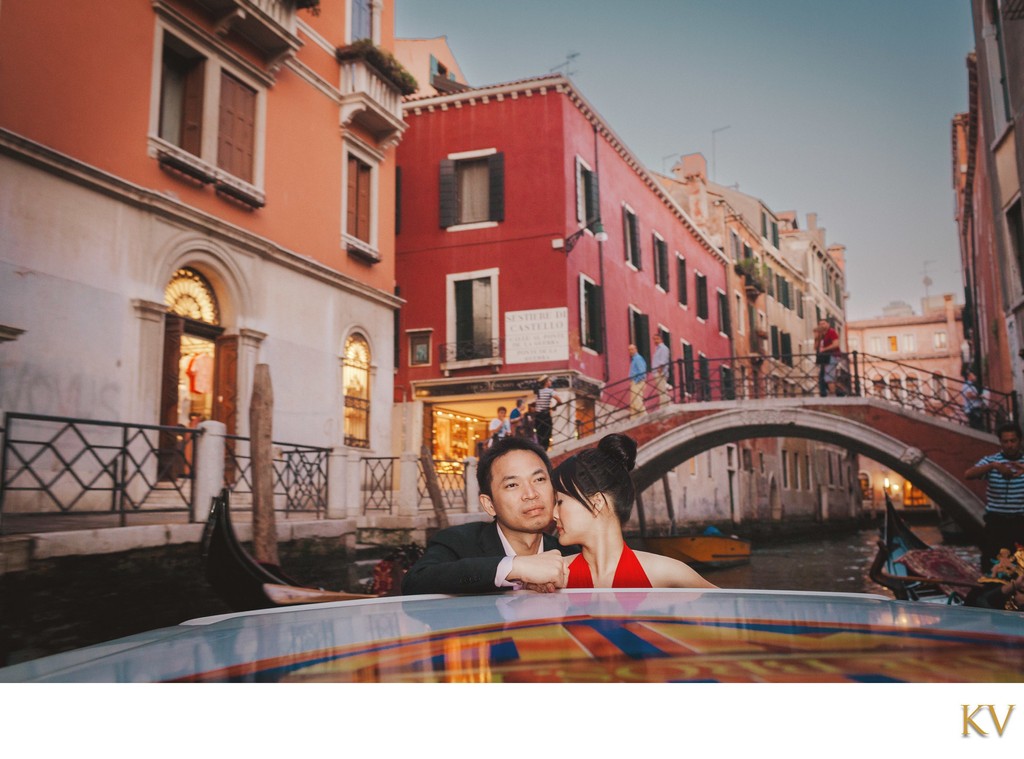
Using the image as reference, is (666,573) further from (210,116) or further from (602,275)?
(602,275)

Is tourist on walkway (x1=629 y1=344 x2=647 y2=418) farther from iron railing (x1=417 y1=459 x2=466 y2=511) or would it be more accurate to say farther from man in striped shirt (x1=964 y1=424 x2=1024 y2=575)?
man in striped shirt (x1=964 y1=424 x2=1024 y2=575)

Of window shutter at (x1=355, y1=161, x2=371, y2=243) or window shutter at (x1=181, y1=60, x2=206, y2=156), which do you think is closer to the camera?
window shutter at (x1=181, y1=60, x2=206, y2=156)

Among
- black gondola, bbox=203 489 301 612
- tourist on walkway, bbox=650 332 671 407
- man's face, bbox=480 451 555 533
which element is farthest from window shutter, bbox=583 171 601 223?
man's face, bbox=480 451 555 533

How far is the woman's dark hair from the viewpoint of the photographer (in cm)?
140

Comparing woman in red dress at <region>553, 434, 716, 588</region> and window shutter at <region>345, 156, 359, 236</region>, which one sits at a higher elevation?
window shutter at <region>345, 156, 359, 236</region>

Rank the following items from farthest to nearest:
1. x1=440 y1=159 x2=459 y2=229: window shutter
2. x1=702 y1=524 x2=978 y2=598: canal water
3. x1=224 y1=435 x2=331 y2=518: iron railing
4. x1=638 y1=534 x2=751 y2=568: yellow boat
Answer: x1=440 y1=159 x2=459 y2=229: window shutter
x1=638 y1=534 x2=751 y2=568: yellow boat
x1=702 y1=524 x2=978 y2=598: canal water
x1=224 y1=435 x2=331 y2=518: iron railing

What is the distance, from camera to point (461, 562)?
128 centimetres

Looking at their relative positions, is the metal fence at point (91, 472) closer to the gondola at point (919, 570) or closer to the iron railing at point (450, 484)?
the iron railing at point (450, 484)

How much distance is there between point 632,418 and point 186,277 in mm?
5345

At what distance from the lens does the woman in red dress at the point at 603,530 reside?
135 cm

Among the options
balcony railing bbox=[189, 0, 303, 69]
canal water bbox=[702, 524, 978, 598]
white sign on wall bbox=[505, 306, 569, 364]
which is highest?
balcony railing bbox=[189, 0, 303, 69]

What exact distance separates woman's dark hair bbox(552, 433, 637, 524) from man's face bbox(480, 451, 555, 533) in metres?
0.13

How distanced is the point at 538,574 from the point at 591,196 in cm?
1040
